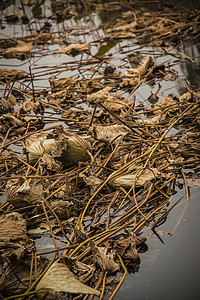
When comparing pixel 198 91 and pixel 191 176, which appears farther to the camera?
pixel 198 91

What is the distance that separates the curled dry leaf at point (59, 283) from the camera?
84cm

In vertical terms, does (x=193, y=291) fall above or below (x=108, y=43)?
below

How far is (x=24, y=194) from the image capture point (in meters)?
1.28

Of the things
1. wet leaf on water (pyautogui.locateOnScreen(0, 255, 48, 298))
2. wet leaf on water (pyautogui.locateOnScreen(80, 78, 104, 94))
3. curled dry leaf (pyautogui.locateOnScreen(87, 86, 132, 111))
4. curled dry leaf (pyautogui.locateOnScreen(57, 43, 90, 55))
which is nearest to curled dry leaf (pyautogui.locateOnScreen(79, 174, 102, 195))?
wet leaf on water (pyautogui.locateOnScreen(0, 255, 48, 298))

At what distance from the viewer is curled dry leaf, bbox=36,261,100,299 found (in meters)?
0.84

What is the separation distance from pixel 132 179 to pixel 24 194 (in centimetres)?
45

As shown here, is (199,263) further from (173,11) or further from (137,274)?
(173,11)

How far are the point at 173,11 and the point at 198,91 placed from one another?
212 centimetres

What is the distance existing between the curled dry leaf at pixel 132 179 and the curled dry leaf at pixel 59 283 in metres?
0.52

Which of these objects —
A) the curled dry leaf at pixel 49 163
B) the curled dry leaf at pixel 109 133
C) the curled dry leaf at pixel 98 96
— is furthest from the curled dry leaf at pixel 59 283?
the curled dry leaf at pixel 98 96

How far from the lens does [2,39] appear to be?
3941 mm

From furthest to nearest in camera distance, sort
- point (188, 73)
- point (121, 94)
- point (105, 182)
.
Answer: point (188, 73) < point (121, 94) < point (105, 182)

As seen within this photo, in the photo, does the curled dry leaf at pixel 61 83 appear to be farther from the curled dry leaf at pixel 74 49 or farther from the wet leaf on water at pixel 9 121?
the curled dry leaf at pixel 74 49

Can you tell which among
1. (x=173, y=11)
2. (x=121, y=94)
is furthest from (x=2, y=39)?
(x=121, y=94)
